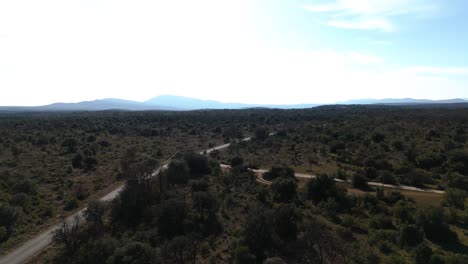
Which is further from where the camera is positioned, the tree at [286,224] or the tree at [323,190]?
the tree at [323,190]

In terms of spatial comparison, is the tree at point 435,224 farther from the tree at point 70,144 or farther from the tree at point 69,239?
the tree at point 70,144

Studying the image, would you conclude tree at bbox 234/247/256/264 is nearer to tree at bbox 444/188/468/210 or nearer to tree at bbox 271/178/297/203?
tree at bbox 271/178/297/203

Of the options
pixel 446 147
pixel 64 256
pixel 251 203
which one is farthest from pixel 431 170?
pixel 64 256

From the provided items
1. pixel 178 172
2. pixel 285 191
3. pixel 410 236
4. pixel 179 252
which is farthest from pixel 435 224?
pixel 178 172

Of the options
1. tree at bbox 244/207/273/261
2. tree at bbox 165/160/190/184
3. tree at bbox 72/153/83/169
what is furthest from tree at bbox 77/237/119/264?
tree at bbox 72/153/83/169

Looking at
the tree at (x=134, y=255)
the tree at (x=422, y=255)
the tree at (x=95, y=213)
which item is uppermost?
the tree at (x=134, y=255)

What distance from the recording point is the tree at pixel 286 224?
87.7ft

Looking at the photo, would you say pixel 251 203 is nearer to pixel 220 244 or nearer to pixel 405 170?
pixel 220 244

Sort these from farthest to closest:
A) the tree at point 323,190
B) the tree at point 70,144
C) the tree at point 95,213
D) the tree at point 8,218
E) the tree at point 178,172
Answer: the tree at point 70,144
the tree at point 178,172
the tree at point 323,190
the tree at point 95,213
the tree at point 8,218

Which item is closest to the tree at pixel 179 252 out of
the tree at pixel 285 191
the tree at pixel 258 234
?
the tree at pixel 258 234

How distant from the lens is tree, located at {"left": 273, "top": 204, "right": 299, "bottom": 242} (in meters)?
26.7

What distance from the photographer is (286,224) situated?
27141 millimetres

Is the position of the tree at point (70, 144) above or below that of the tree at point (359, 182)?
above

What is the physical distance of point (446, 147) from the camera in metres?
55.4
